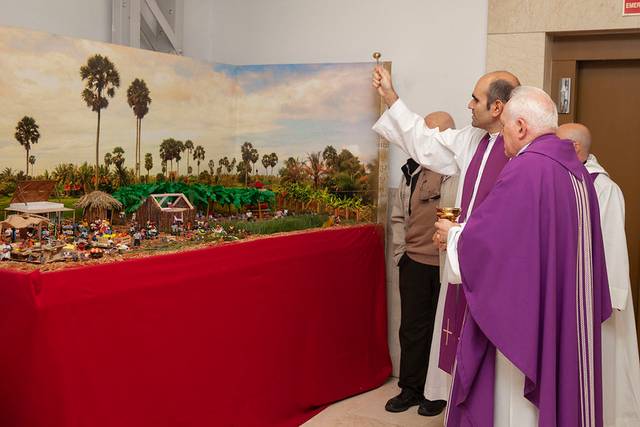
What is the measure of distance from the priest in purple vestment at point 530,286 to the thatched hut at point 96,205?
7.09 ft

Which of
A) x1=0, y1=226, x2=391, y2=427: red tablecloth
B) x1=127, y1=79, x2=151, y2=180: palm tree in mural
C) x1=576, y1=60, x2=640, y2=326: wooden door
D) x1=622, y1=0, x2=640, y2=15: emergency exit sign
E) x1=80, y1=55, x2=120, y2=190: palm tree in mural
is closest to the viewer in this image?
x1=0, y1=226, x2=391, y2=427: red tablecloth

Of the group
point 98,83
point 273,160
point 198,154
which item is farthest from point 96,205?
point 273,160

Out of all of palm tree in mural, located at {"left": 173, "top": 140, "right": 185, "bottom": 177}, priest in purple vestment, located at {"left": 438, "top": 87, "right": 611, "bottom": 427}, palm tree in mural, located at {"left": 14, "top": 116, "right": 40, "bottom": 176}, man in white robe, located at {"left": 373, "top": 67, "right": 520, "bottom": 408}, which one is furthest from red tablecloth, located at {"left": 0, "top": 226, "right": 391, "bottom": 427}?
priest in purple vestment, located at {"left": 438, "top": 87, "right": 611, "bottom": 427}

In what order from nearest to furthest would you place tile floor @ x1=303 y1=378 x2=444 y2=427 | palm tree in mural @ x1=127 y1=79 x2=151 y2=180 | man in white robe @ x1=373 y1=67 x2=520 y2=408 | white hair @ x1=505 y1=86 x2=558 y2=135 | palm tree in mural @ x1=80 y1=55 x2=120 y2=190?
white hair @ x1=505 y1=86 x2=558 y2=135, man in white robe @ x1=373 y1=67 x2=520 y2=408, palm tree in mural @ x1=80 y1=55 x2=120 y2=190, palm tree in mural @ x1=127 y1=79 x2=151 y2=180, tile floor @ x1=303 y1=378 x2=444 y2=427

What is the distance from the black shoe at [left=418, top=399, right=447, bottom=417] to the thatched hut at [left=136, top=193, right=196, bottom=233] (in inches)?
71.7

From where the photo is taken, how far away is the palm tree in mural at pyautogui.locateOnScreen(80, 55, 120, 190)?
4219 mm

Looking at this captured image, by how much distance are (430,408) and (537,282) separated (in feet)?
7.32

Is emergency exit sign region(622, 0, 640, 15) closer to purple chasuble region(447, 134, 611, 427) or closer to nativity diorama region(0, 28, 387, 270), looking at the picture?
nativity diorama region(0, 28, 387, 270)

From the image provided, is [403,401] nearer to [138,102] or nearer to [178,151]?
[178,151]

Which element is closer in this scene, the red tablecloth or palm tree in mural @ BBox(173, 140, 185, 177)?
the red tablecloth

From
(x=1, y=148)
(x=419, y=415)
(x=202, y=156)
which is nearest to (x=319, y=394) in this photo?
(x=419, y=415)

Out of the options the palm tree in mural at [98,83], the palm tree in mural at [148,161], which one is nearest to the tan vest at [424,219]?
the palm tree in mural at [148,161]

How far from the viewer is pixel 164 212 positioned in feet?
14.3

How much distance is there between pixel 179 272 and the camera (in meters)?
3.65
